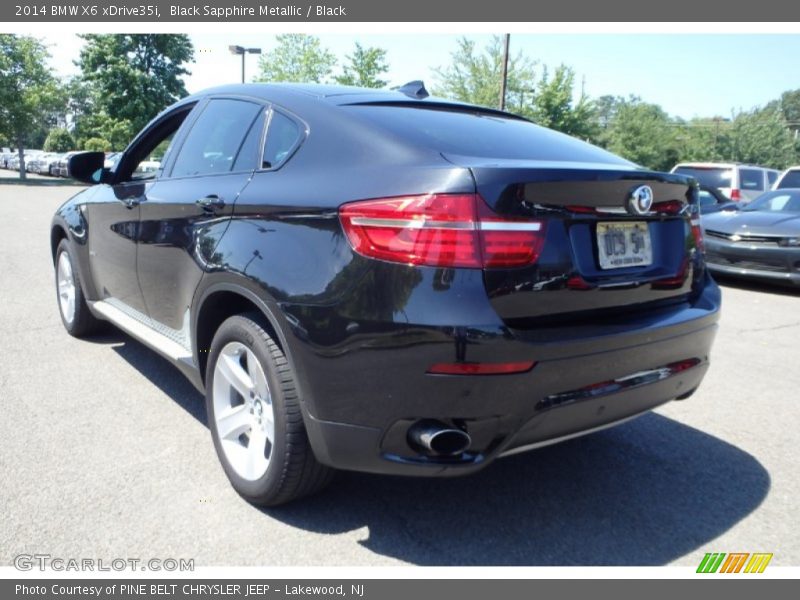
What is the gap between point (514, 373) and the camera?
2.14 m

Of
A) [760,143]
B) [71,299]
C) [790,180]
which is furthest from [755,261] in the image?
[760,143]

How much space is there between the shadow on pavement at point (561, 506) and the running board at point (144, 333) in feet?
3.16

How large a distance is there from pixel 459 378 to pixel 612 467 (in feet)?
4.94

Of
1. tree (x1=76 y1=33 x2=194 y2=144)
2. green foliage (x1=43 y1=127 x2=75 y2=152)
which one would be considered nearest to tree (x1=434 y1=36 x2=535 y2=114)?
tree (x1=76 y1=33 x2=194 y2=144)

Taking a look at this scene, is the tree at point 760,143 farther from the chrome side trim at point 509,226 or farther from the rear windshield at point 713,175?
the chrome side trim at point 509,226

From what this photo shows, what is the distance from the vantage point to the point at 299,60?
3706 centimetres

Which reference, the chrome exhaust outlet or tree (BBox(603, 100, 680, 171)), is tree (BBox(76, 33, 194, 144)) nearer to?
tree (BBox(603, 100, 680, 171))

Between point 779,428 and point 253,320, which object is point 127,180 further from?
point 779,428

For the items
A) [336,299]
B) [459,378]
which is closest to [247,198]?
[336,299]

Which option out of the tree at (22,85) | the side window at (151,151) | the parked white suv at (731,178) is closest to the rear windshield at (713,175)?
the parked white suv at (731,178)

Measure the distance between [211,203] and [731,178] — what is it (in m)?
13.7

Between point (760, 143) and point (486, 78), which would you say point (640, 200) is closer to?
point (486, 78)

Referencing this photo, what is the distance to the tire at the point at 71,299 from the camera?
16.0 feet
